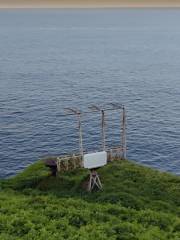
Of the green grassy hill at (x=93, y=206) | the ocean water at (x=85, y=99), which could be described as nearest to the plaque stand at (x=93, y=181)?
the green grassy hill at (x=93, y=206)

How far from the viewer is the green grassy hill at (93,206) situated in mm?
30562

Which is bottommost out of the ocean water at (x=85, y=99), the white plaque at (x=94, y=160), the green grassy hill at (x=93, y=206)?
the green grassy hill at (x=93, y=206)

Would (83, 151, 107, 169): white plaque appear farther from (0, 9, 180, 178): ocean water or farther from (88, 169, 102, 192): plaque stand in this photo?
(0, 9, 180, 178): ocean water

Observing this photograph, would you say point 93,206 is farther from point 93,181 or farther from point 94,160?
point 94,160

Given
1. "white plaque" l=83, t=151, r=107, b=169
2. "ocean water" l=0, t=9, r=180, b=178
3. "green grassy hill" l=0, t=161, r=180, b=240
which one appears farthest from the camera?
"ocean water" l=0, t=9, r=180, b=178

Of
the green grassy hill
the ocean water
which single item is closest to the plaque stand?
the green grassy hill

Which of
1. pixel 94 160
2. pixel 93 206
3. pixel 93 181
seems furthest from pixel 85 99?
pixel 93 206

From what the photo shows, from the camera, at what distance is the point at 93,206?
35.5 m

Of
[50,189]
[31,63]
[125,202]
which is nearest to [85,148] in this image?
[50,189]

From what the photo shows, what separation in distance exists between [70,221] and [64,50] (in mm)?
141247

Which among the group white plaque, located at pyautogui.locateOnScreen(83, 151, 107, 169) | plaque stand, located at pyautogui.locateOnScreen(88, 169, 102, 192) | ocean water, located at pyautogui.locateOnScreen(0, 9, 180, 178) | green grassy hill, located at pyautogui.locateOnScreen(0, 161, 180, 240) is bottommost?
green grassy hill, located at pyautogui.locateOnScreen(0, 161, 180, 240)

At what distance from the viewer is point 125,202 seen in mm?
37156

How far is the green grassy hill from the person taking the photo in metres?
30.6

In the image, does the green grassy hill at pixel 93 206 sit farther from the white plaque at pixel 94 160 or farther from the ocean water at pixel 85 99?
the ocean water at pixel 85 99
